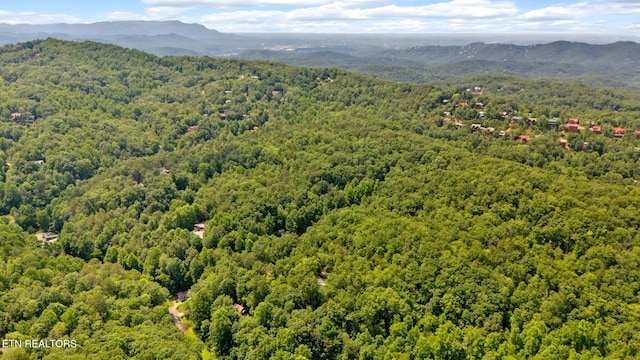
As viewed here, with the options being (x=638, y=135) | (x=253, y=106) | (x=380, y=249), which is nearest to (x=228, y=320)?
(x=380, y=249)

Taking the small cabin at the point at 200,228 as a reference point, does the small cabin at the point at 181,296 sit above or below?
below

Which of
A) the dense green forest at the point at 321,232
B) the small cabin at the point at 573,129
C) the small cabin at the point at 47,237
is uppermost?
the small cabin at the point at 573,129

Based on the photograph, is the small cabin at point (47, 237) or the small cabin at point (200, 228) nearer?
the small cabin at point (200, 228)

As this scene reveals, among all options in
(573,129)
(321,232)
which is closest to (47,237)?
(321,232)

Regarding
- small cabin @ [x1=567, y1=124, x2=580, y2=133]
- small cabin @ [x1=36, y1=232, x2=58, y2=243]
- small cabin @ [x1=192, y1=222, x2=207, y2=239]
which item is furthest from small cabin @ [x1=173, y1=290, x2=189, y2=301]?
Answer: small cabin @ [x1=567, y1=124, x2=580, y2=133]

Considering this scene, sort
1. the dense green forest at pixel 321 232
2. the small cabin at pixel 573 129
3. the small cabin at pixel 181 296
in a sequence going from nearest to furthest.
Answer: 1. the dense green forest at pixel 321 232
2. the small cabin at pixel 181 296
3. the small cabin at pixel 573 129

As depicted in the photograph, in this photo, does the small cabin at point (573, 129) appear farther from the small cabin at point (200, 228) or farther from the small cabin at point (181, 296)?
the small cabin at point (181, 296)

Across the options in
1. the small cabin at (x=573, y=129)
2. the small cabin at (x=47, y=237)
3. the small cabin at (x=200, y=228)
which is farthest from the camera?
the small cabin at (x=573, y=129)

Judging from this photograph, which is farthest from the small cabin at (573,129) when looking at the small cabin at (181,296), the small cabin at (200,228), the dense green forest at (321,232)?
the small cabin at (181,296)
